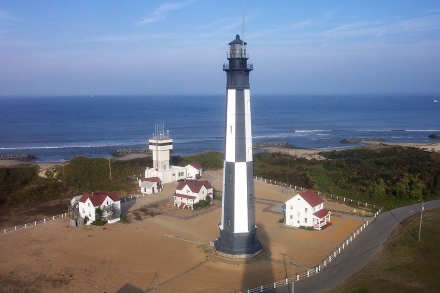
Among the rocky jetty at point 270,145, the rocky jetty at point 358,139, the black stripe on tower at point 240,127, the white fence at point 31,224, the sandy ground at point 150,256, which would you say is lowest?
the sandy ground at point 150,256

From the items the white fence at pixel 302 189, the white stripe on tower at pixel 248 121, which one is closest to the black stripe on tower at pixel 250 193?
the white stripe on tower at pixel 248 121

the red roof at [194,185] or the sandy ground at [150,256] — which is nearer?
the sandy ground at [150,256]

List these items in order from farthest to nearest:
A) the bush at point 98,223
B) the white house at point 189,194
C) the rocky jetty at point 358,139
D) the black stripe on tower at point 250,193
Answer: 1. the rocky jetty at point 358,139
2. the white house at point 189,194
3. the bush at point 98,223
4. the black stripe on tower at point 250,193

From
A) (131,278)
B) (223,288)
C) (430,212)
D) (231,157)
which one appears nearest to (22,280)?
(131,278)

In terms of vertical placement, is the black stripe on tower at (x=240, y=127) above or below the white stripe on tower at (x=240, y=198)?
above

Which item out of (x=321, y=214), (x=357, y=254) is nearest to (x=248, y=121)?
(x=357, y=254)

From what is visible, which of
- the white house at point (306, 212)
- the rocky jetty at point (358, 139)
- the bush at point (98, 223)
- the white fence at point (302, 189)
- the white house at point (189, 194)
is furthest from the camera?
the rocky jetty at point (358, 139)

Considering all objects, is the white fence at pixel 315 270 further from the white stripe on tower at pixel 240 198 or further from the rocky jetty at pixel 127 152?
the rocky jetty at pixel 127 152

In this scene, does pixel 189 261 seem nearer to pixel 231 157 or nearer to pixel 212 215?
pixel 231 157
